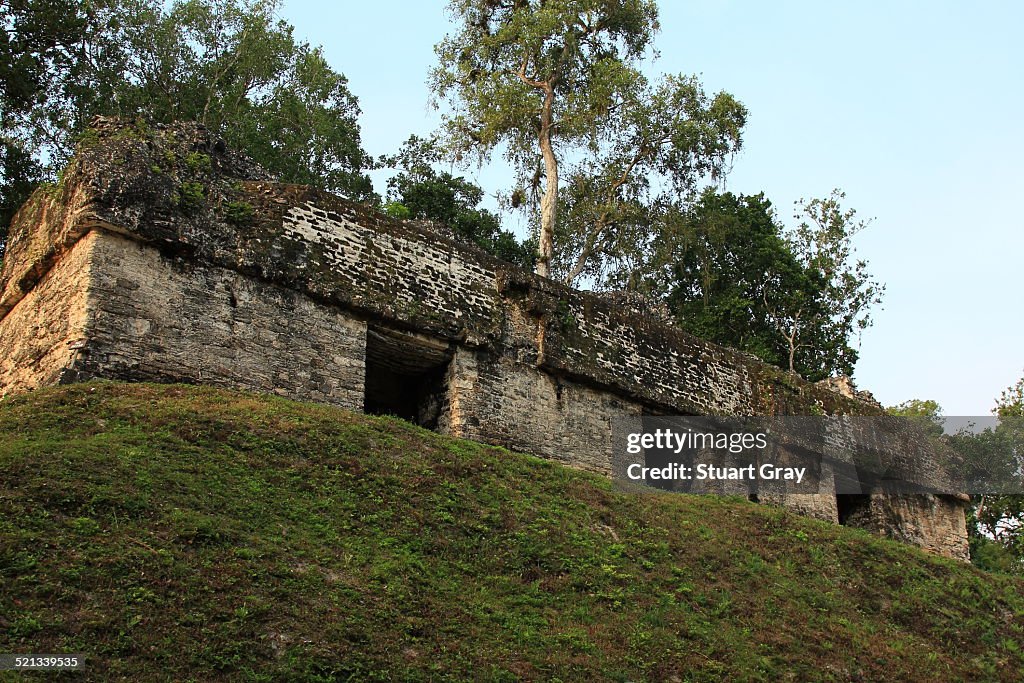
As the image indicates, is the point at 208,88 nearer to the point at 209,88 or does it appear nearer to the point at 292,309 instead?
the point at 209,88

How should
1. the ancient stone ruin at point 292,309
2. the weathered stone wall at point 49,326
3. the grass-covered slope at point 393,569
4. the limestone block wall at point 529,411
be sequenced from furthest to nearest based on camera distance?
1. the limestone block wall at point 529,411
2. the ancient stone ruin at point 292,309
3. the weathered stone wall at point 49,326
4. the grass-covered slope at point 393,569

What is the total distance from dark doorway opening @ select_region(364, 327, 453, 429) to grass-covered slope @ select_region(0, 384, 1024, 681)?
6.05 ft

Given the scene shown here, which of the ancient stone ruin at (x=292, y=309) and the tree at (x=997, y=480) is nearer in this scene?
the ancient stone ruin at (x=292, y=309)

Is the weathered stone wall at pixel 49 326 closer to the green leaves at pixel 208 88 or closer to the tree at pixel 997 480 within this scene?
the green leaves at pixel 208 88

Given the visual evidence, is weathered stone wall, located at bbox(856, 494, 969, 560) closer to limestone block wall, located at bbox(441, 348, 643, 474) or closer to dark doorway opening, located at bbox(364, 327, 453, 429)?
limestone block wall, located at bbox(441, 348, 643, 474)

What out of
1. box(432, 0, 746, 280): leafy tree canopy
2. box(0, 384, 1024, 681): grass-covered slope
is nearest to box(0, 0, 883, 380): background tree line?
box(432, 0, 746, 280): leafy tree canopy

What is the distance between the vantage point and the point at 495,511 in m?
9.55

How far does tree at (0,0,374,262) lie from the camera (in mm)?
19984

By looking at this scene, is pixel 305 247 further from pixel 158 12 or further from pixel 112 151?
pixel 158 12

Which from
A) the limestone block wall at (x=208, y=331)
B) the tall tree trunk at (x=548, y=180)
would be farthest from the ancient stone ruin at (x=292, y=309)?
the tall tree trunk at (x=548, y=180)

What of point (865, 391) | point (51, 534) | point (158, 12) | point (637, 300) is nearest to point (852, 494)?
point (865, 391)

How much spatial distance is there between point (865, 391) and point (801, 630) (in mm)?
11273

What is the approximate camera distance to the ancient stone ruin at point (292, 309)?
1075 centimetres

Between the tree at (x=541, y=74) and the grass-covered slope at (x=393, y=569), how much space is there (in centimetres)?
1068
